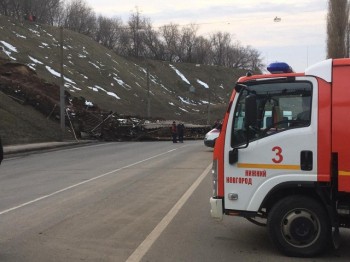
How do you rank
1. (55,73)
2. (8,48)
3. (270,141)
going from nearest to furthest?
(270,141) → (55,73) → (8,48)

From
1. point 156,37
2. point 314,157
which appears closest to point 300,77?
point 314,157

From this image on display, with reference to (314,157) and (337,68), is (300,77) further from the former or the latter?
(314,157)

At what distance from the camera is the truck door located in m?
5.99

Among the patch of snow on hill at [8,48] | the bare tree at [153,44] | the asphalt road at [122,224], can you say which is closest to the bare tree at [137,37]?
the bare tree at [153,44]

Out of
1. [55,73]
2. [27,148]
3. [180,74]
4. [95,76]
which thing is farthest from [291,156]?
[180,74]

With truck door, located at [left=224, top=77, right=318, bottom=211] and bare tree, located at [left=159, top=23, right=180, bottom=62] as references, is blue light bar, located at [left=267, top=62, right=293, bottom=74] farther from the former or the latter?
bare tree, located at [left=159, top=23, right=180, bottom=62]

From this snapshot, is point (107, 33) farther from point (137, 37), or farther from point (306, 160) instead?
point (306, 160)

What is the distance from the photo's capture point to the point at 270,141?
6141 millimetres

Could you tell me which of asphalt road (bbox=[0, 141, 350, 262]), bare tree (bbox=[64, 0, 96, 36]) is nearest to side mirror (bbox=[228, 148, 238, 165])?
asphalt road (bbox=[0, 141, 350, 262])

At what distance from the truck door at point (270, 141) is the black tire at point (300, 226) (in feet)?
0.95

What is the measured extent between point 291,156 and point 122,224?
324cm

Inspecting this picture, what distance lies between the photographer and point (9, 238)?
23.2 ft

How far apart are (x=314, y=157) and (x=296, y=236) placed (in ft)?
3.35

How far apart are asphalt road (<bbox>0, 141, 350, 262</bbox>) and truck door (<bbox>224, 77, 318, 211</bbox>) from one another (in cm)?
86
